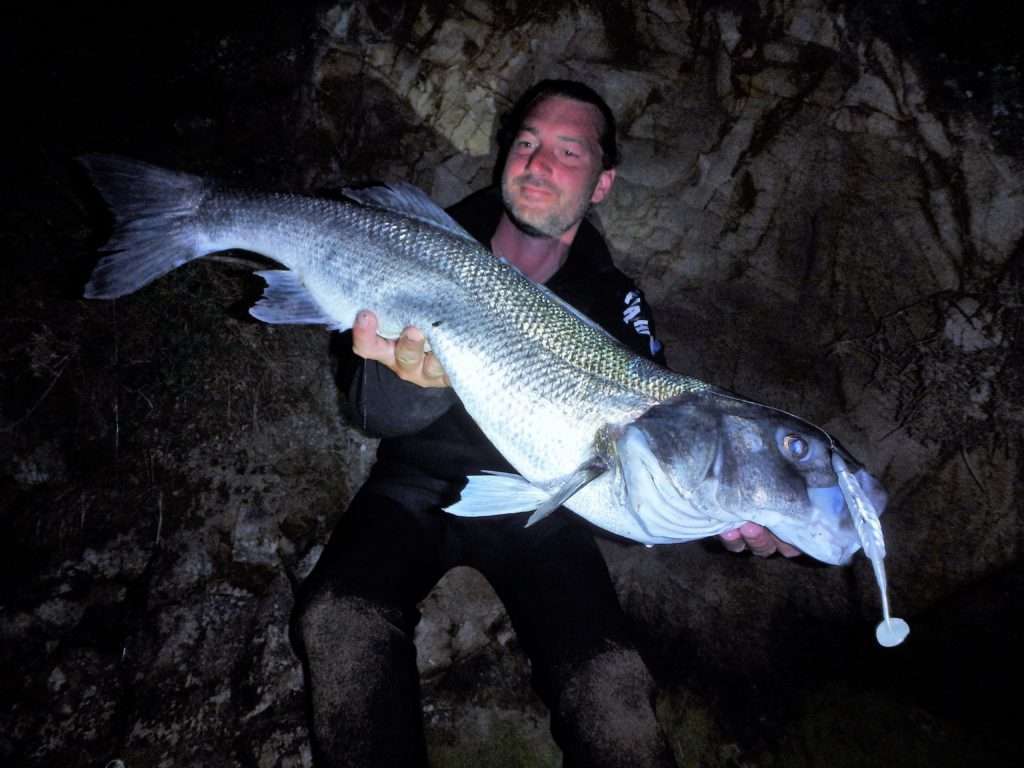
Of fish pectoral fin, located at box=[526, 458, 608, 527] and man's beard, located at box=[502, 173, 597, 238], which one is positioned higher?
man's beard, located at box=[502, 173, 597, 238]

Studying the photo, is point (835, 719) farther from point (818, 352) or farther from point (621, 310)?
point (621, 310)

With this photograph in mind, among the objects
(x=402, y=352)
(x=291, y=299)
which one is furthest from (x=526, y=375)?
(x=291, y=299)

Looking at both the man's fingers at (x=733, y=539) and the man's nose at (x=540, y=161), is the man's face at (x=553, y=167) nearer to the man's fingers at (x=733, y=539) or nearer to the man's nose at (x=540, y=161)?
the man's nose at (x=540, y=161)

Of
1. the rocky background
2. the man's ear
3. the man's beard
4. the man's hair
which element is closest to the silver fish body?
the man's beard

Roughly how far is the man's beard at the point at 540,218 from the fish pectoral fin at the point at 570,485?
62.7 inches

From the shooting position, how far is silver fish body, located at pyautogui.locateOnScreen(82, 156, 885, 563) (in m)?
1.81

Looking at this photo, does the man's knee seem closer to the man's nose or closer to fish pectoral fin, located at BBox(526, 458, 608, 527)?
fish pectoral fin, located at BBox(526, 458, 608, 527)

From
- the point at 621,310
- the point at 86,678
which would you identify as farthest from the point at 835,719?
the point at 86,678

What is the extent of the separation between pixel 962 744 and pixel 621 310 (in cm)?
314

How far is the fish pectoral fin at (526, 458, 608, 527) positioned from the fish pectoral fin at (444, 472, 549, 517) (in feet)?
0.34

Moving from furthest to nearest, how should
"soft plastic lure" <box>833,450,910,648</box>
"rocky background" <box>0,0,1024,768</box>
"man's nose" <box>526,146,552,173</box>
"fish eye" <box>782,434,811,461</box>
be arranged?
"man's nose" <box>526,146,552,173</box>, "rocky background" <box>0,0,1024,768</box>, "fish eye" <box>782,434,811,461</box>, "soft plastic lure" <box>833,450,910,648</box>

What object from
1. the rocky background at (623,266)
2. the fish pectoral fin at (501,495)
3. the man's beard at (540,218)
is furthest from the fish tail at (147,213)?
the fish pectoral fin at (501,495)

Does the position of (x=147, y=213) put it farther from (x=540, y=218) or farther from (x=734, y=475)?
(x=734, y=475)

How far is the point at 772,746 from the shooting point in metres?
2.85
